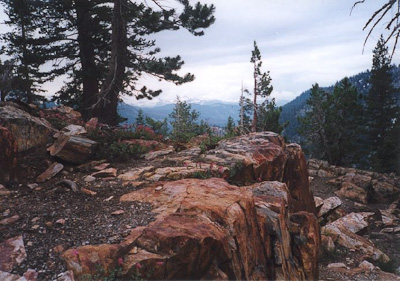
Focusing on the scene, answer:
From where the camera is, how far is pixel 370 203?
2002cm

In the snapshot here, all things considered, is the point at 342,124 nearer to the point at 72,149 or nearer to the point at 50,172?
the point at 72,149

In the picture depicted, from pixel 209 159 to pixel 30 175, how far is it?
4.76 m

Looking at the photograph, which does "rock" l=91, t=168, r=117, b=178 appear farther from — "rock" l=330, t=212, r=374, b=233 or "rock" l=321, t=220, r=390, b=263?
"rock" l=330, t=212, r=374, b=233

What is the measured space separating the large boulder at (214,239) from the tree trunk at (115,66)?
7.92 meters

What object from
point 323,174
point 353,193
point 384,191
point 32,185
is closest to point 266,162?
point 32,185

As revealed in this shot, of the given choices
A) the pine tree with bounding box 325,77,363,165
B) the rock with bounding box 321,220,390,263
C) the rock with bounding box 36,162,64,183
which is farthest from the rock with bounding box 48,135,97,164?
the pine tree with bounding box 325,77,363,165

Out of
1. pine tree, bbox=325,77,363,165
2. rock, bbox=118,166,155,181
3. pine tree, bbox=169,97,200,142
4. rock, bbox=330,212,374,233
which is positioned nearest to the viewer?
rock, bbox=118,166,155,181

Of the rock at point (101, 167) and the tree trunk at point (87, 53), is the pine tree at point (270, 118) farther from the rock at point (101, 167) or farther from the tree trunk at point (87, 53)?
the rock at point (101, 167)

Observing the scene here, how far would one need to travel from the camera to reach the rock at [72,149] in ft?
22.7

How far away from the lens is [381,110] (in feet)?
111

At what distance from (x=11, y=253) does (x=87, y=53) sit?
14835 mm

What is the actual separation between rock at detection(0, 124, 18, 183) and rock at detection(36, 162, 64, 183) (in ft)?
1.70

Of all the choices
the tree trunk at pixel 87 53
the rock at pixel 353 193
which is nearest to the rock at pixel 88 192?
the tree trunk at pixel 87 53

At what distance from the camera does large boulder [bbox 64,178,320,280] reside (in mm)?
3479
